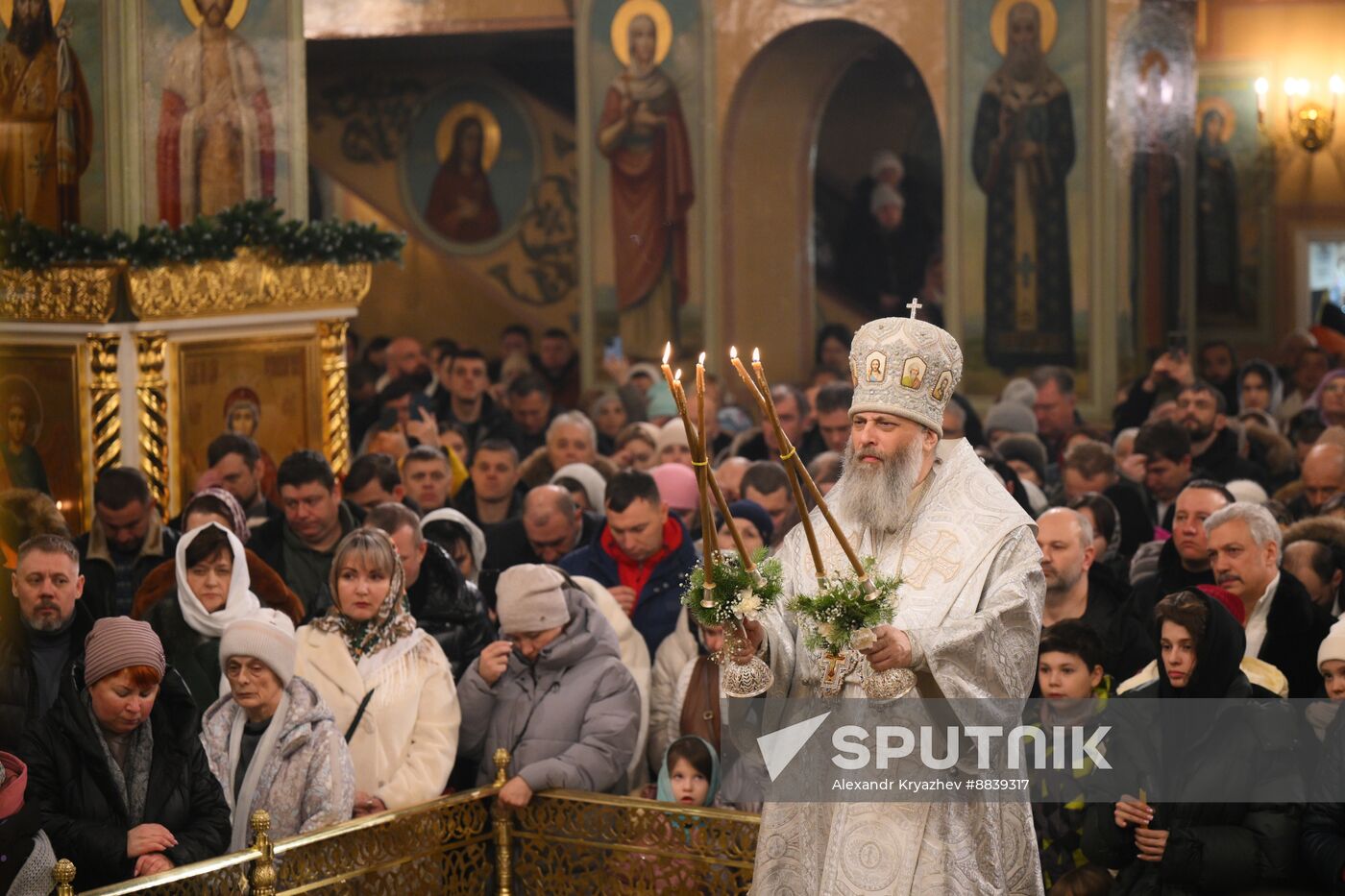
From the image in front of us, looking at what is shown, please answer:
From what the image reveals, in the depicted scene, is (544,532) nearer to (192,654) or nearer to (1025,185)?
(192,654)

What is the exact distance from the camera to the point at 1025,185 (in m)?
14.3

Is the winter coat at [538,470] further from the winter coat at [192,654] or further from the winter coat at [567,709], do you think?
the winter coat at [192,654]

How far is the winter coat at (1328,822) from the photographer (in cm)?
486

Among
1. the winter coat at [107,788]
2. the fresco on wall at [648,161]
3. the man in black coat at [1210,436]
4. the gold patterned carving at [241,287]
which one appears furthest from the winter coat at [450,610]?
the fresco on wall at [648,161]

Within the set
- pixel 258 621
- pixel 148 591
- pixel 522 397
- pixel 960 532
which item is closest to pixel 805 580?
pixel 960 532

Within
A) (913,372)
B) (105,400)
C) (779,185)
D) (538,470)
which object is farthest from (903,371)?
(779,185)

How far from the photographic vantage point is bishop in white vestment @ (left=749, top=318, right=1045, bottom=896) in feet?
14.1

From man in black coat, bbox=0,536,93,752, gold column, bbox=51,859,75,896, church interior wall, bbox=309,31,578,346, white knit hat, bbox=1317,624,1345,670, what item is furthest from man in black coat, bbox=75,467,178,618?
church interior wall, bbox=309,31,578,346

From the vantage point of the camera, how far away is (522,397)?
11133mm

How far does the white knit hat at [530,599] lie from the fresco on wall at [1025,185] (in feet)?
29.4

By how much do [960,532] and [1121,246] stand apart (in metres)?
10.3

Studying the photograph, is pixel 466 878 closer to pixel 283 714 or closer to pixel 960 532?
pixel 283 714

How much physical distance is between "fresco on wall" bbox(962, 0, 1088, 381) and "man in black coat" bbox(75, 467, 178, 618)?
28.4 ft

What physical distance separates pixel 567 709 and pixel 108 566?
1.77 meters
